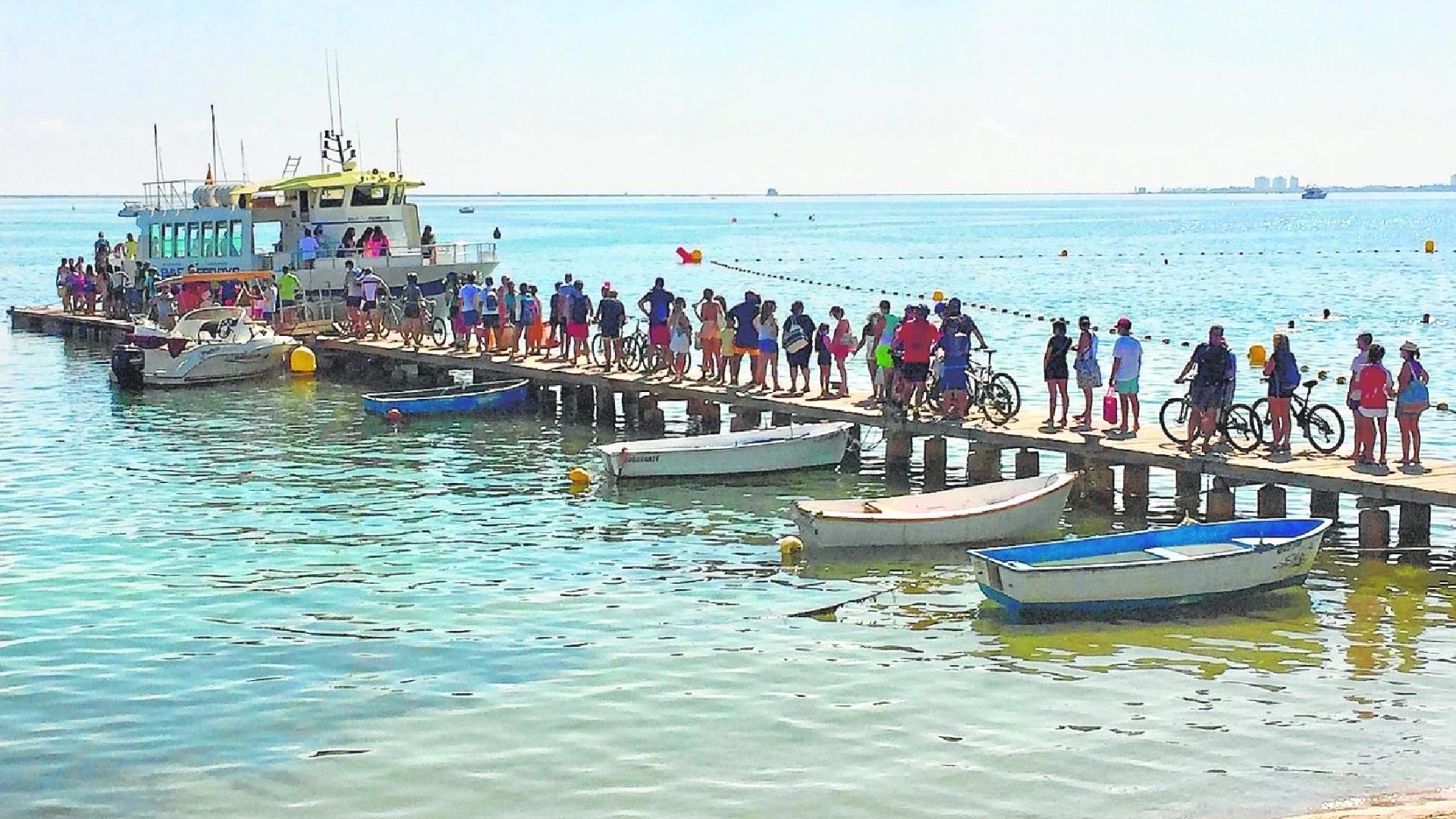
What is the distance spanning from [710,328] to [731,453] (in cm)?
401

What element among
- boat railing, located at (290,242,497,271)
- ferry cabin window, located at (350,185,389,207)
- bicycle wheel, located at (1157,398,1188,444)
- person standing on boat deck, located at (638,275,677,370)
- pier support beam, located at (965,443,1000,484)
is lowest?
pier support beam, located at (965,443,1000,484)

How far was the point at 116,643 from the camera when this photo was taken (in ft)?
59.7

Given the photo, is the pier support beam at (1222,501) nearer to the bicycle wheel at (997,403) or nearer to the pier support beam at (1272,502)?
the pier support beam at (1272,502)

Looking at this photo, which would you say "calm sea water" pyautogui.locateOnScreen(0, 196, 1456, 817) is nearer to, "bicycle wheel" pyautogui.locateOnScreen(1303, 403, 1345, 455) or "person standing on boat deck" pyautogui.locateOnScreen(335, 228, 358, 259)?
"bicycle wheel" pyautogui.locateOnScreen(1303, 403, 1345, 455)

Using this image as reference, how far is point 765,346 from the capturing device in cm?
2995

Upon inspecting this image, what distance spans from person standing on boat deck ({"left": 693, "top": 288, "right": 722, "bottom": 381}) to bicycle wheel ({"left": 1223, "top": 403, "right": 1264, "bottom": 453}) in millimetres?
9867

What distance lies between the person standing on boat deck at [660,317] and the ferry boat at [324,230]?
43.8 ft

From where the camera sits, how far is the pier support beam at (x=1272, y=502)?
2278 centimetres

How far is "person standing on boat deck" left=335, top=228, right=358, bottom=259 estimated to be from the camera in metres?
45.6

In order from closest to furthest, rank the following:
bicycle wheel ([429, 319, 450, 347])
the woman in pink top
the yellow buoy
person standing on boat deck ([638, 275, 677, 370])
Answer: the woman in pink top
person standing on boat deck ([638, 275, 677, 370])
bicycle wheel ([429, 319, 450, 347])
the yellow buoy

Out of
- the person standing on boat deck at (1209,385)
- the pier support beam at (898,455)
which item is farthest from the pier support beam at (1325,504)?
the pier support beam at (898,455)

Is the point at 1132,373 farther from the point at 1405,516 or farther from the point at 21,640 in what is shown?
the point at 21,640

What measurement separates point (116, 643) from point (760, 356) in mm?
14154

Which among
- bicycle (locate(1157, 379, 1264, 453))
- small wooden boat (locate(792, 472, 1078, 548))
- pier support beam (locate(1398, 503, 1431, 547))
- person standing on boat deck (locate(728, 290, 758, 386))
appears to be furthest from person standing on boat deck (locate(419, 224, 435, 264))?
pier support beam (locate(1398, 503, 1431, 547))
